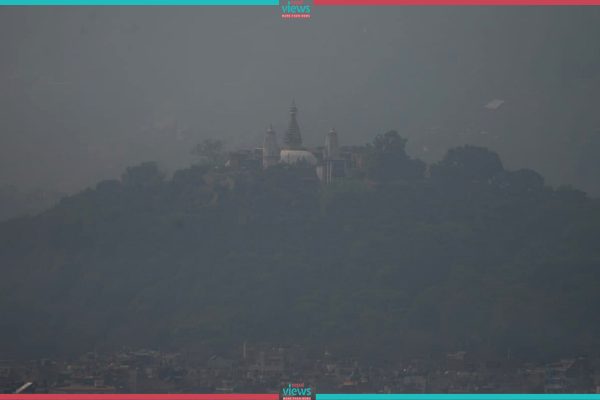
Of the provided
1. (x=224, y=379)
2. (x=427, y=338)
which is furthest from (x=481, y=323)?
(x=224, y=379)

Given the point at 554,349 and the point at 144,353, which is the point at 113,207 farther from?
the point at 554,349
